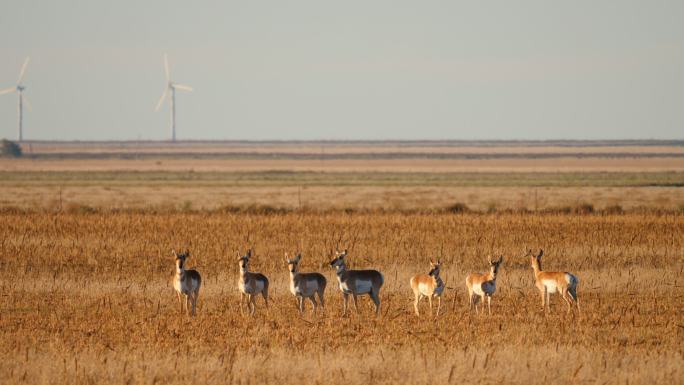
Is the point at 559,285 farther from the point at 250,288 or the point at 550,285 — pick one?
the point at 250,288

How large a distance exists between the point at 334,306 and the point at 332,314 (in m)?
1.41

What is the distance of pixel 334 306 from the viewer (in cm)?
2188

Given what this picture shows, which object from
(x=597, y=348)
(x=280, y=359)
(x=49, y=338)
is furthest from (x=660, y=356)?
(x=49, y=338)

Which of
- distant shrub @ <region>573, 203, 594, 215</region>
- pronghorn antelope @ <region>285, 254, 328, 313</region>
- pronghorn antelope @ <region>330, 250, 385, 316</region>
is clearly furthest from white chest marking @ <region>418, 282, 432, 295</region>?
distant shrub @ <region>573, 203, 594, 215</region>

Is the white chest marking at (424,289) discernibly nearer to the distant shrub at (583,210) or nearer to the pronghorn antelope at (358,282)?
the pronghorn antelope at (358,282)

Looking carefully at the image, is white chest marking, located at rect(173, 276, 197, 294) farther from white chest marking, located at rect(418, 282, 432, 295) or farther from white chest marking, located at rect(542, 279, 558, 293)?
white chest marking, located at rect(542, 279, 558, 293)

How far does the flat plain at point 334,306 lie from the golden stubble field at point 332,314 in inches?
2.1

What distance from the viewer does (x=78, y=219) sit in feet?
136

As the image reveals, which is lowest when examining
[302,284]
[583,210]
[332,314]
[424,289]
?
[332,314]

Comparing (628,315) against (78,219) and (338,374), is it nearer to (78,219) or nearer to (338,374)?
(338,374)

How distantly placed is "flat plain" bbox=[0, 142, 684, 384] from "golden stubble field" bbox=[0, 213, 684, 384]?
5cm

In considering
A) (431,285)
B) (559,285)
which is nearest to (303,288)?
(431,285)

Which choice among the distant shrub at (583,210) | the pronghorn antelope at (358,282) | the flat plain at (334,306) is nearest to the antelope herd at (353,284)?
the pronghorn antelope at (358,282)

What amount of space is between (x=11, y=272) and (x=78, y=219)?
48.8 feet
